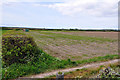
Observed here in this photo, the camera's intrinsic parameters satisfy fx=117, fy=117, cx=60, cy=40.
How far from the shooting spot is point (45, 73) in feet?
14.8

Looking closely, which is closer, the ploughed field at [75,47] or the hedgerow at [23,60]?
the hedgerow at [23,60]

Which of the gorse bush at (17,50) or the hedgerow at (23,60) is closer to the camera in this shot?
the hedgerow at (23,60)

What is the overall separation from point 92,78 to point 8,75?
9.73ft

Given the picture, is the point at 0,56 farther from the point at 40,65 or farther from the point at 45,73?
the point at 45,73

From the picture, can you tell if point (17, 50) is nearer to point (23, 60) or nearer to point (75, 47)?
point (23, 60)

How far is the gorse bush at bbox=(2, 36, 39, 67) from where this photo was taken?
5.35m

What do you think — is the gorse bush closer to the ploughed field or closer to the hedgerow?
the hedgerow

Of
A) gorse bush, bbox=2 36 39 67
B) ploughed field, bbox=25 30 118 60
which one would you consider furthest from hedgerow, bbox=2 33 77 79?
ploughed field, bbox=25 30 118 60

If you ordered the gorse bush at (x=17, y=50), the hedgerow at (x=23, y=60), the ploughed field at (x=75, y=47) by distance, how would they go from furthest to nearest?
the ploughed field at (x=75, y=47)
the gorse bush at (x=17, y=50)
the hedgerow at (x=23, y=60)

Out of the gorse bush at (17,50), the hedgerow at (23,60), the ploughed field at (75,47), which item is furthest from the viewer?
the ploughed field at (75,47)

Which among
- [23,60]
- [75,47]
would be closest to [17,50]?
[23,60]

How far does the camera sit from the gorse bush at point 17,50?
535 centimetres

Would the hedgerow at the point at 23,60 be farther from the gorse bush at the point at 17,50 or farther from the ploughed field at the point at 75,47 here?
the ploughed field at the point at 75,47

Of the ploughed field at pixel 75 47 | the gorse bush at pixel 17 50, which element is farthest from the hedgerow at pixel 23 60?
the ploughed field at pixel 75 47
